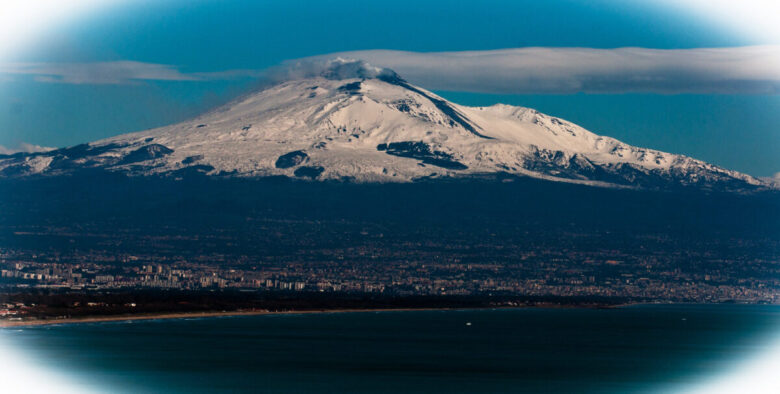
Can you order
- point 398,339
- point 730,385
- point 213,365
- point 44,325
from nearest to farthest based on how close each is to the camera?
point 730,385 < point 213,365 < point 398,339 < point 44,325

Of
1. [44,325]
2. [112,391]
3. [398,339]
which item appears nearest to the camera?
[112,391]

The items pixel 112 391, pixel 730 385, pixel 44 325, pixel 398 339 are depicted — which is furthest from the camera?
pixel 44 325

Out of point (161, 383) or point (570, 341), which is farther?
point (570, 341)

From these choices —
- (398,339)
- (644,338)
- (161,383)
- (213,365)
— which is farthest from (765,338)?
(161,383)

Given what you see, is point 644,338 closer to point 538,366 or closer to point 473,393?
point 538,366

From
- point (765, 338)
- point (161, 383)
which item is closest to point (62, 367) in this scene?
point (161, 383)

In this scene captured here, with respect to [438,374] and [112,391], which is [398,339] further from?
[112,391]
